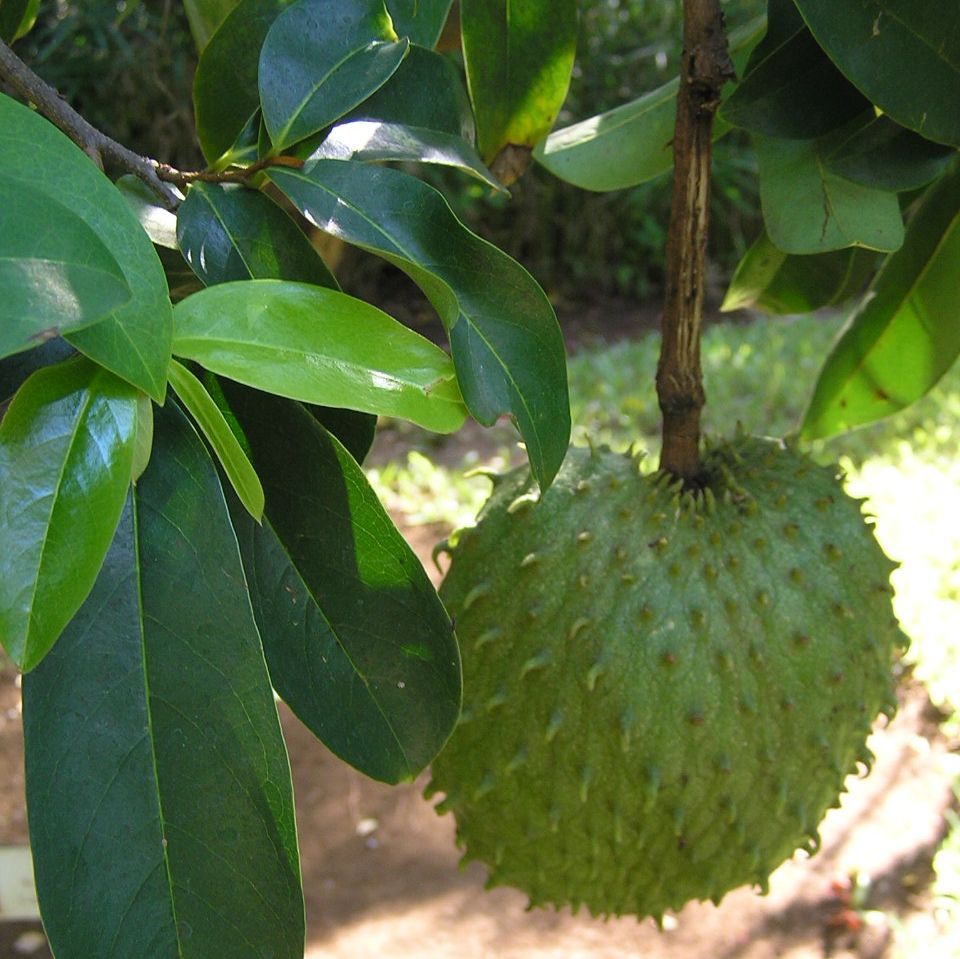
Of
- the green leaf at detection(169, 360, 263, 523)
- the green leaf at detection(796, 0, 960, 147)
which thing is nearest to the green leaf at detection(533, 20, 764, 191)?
the green leaf at detection(796, 0, 960, 147)

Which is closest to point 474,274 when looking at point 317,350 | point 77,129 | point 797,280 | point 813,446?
point 317,350

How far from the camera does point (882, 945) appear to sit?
2033 mm

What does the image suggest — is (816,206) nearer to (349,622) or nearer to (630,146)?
(630,146)

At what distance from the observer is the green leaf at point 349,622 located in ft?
2.15

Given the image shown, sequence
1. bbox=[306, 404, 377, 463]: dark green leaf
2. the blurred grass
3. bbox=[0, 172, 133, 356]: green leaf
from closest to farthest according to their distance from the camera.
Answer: bbox=[0, 172, 133, 356]: green leaf → bbox=[306, 404, 377, 463]: dark green leaf → the blurred grass

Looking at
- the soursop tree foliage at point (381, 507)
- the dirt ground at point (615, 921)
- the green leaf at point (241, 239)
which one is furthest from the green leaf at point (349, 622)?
the dirt ground at point (615, 921)

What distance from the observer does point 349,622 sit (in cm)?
67

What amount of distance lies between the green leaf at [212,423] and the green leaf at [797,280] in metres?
0.62

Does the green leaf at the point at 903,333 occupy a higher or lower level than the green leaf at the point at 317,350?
higher

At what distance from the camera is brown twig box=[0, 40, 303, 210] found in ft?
1.99

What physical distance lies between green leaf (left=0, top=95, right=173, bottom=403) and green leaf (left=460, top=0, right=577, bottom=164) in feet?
1.47

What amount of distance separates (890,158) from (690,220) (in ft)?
0.45

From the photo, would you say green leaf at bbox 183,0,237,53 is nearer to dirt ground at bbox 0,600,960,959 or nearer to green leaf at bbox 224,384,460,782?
green leaf at bbox 224,384,460,782

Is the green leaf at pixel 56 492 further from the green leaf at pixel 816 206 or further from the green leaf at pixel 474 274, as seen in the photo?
the green leaf at pixel 816 206
